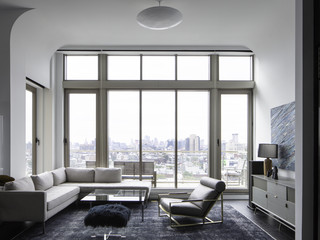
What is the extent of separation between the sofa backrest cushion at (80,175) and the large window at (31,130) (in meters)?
0.79

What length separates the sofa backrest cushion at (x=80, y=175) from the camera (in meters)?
6.16

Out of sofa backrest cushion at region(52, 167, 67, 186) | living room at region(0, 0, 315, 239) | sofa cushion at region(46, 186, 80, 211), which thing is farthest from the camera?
sofa backrest cushion at region(52, 167, 67, 186)

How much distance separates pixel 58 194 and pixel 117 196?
103 cm

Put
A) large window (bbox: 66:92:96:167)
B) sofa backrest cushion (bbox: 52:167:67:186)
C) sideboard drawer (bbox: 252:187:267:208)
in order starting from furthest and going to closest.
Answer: large window (bbox: 66:92:96:167), sofa backrest cushion (bbox: 52:167:67:186), sideboard drawer (bbox: 252:187:267:208)

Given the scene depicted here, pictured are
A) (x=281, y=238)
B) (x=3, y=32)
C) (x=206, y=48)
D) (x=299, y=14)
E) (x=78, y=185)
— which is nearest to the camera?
(x=299, y=14)

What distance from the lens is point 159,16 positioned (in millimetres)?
4160

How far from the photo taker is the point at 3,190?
13.8 ft

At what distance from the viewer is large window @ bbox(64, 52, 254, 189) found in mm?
6633

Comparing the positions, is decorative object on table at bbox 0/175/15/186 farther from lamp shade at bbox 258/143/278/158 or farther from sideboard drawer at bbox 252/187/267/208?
lamp shade at bbox 258/143/278/158

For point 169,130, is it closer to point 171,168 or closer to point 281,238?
point 171,168

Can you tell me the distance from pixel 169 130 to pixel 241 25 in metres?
2.82

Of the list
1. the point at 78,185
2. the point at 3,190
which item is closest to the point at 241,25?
the point at 78,185

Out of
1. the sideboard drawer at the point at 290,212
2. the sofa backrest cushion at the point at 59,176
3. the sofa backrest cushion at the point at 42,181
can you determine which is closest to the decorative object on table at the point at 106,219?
the sofa backrest cushion at the point at 42,181

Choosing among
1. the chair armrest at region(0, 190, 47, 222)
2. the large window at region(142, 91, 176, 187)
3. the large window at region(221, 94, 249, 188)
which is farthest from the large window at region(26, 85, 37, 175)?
the large window at region(221, 94, 249, 188)
